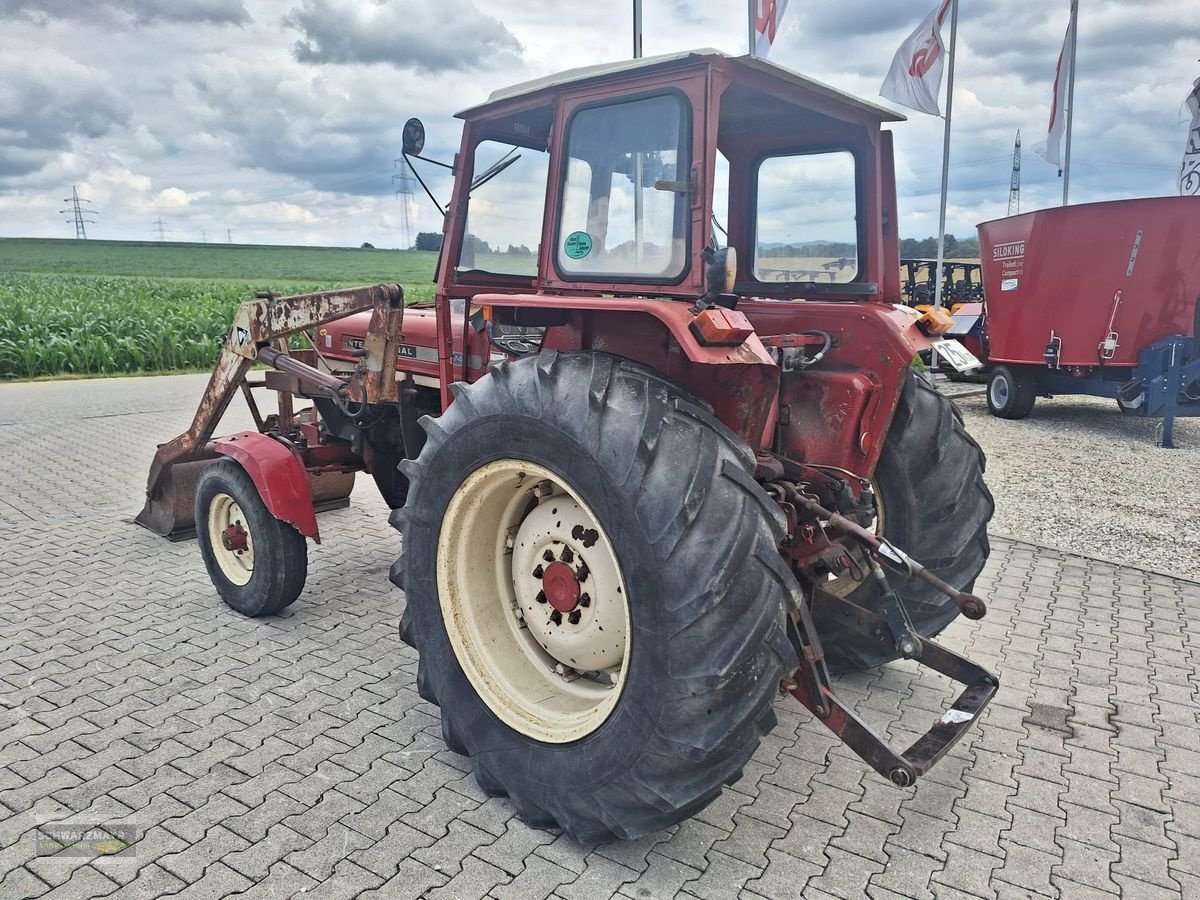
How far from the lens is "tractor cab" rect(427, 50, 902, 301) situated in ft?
8.54

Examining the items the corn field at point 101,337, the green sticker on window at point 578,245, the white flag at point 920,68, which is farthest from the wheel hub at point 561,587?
the white flag at point 920,68

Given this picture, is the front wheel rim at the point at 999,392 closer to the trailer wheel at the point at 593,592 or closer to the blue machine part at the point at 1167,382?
the blue machine part at the point at 1167,382

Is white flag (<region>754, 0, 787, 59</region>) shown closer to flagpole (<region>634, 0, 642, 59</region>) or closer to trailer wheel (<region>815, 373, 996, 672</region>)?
flagpole (<region>634, 0, 642, 59</region>)

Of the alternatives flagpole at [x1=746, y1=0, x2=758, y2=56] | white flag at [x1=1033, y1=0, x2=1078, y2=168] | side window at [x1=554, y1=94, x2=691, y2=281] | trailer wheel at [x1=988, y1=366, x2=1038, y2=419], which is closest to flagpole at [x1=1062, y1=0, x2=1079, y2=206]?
white flag at [x1=1033, y1=0, x2=1078, y2=168]

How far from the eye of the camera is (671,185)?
2.58m

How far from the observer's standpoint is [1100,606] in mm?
4477

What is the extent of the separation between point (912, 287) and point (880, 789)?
14181mm

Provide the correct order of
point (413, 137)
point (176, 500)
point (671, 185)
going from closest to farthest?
point (671, 185), point (413, 137), point (176, 500)

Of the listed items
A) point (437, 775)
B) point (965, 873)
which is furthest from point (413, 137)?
point (965, 873)

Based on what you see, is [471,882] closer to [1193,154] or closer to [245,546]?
[245,546]

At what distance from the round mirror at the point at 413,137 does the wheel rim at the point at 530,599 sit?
157 cm

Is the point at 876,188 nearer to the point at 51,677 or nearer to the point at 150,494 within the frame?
the point at 51,677

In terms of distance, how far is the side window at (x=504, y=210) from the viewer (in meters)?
3.40

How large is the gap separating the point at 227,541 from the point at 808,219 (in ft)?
10.4
